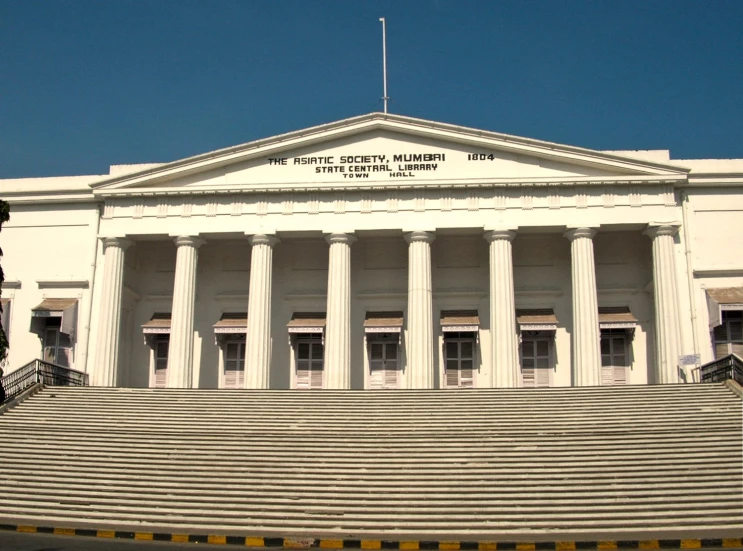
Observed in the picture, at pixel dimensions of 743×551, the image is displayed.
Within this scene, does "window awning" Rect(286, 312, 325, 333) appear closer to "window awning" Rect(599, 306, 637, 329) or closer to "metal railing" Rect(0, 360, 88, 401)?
"metal railing" Rect(0, 360, 88, 401)

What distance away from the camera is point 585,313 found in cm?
3106

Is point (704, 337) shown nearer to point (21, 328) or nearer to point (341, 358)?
point (341, 358)

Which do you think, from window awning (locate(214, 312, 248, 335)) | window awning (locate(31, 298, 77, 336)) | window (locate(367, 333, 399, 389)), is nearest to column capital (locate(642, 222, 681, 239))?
window (locate(367, 333, 399, 389))

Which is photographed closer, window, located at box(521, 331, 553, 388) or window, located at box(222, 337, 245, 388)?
window, located at box(521, 331, 553, 388)

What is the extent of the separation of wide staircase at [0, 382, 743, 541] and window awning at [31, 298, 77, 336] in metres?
5.82

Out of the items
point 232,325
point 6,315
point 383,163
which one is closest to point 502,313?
point 383,163

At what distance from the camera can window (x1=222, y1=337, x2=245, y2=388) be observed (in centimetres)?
3500

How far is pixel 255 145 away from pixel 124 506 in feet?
56.5

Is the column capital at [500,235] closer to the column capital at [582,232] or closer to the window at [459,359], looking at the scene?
the column capital at [582,232]

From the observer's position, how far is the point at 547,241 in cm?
3469

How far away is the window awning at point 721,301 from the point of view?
3102 centimetres

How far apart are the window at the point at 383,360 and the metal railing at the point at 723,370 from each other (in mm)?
12070

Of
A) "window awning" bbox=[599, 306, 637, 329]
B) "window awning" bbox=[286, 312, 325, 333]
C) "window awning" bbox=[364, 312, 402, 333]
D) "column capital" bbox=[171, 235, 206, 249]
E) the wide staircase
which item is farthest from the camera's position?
"window awning" bbox=[286, 312, 325, 333]

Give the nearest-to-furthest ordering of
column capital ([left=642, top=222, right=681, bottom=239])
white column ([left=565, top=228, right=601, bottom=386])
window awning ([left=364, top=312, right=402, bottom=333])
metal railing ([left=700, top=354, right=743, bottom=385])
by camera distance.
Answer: metal railing ([left=700, top=354, right=743, bottom=385]) < white column ([left=565, top=228, right=601, bottom=386]) < column capital ([left=642, top=222, right=681, bottom=239]) < window awning ([left=364, top=312, right=402, bottom=333])
